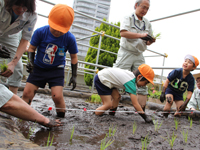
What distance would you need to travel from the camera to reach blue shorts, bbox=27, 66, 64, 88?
2135 millimetres

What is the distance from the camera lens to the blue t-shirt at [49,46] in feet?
6.95

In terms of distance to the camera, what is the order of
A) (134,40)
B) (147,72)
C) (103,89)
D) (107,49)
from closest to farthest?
(147,72) → (103,89) → (134,40) → (107,49)

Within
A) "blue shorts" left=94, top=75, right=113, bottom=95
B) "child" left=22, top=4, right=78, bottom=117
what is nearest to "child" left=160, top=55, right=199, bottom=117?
"blue shorts" left=94, top=75, right=113, bottom=95

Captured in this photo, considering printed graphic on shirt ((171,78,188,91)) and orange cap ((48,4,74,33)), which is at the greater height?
orange cap ((48,4,74,33))

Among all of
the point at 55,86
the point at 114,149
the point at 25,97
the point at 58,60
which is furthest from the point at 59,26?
the point at 114,149

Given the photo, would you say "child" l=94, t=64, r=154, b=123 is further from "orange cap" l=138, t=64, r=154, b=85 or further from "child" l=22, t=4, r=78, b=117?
"child" l=22, t=4, r=78, b=117

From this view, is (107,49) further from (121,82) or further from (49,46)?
(49,46)

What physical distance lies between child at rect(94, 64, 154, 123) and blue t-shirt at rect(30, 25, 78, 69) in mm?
741

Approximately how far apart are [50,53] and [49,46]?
0.09 meters

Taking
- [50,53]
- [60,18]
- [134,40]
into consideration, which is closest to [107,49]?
[134,40]

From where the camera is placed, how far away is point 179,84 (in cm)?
309

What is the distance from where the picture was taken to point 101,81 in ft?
8.46

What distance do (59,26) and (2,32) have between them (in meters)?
0.59

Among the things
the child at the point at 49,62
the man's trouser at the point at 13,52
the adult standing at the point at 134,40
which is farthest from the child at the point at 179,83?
the man's trouser at the point at 13,52
